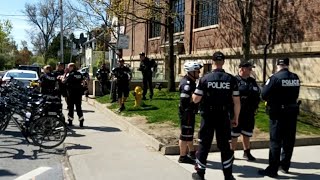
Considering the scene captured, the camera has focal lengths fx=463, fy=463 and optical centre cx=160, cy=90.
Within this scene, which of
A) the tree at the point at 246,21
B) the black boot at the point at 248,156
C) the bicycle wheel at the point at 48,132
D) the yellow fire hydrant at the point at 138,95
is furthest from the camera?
the yellow fire hydrant at the point at 138,95

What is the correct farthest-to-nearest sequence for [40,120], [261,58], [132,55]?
[132,55], [261,58], [40,120]

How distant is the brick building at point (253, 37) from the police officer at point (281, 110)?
7.38 meters

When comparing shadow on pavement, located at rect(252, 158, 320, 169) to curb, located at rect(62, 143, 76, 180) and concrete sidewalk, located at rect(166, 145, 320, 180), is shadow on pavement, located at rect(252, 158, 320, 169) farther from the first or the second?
curb, located at rect(62, 143, 76, 180)

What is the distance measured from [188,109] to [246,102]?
1056mm

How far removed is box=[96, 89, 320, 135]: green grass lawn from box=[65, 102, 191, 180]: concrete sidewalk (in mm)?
1328

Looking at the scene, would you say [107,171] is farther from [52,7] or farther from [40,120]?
[52,7]

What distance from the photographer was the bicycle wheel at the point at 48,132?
9656mm

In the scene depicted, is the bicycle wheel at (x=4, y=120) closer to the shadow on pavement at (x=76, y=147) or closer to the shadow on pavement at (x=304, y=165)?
the shadow on pavement at (x=76, y=147)

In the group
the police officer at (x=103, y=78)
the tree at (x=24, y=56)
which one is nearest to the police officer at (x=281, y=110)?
the police officer at (x=103, y=78)

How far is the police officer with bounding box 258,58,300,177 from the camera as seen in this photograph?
703 cm

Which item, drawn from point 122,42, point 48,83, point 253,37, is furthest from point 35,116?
point 253,37

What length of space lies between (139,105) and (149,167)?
26.7 feet

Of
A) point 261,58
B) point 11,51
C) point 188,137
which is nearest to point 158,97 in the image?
point 261,58

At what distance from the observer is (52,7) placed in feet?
247
